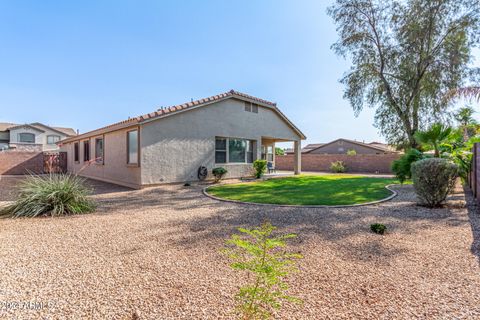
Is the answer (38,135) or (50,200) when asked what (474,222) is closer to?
(50,200)

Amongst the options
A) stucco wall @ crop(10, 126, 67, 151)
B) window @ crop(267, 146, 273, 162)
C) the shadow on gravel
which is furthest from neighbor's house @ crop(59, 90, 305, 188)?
stucco wall @ crop(10, 126, 67, 151)

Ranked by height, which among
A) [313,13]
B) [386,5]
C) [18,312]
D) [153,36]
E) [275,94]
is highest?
[386,5]

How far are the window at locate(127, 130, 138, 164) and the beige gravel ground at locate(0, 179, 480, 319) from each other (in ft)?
18.9

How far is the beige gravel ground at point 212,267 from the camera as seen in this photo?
2.44m

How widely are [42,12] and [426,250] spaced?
48.3 feet

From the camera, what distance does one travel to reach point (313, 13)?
44.1ft

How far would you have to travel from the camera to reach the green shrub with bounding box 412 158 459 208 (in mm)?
6770

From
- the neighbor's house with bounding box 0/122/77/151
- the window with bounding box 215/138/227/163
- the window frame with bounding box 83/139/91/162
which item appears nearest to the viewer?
the window with bounding box 215/138/227/163

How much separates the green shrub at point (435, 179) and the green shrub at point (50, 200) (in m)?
9.54

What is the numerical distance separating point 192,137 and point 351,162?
58.9ft

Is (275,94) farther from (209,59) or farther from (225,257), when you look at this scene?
(225,257)

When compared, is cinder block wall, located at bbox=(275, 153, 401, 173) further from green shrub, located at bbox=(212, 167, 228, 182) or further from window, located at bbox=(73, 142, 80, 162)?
window, located at bbox=(73, 142, 80, 162)

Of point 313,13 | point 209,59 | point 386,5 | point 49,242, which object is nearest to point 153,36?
point 209,59

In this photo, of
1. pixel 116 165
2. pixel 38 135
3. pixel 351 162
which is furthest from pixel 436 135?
pixel 38 135
